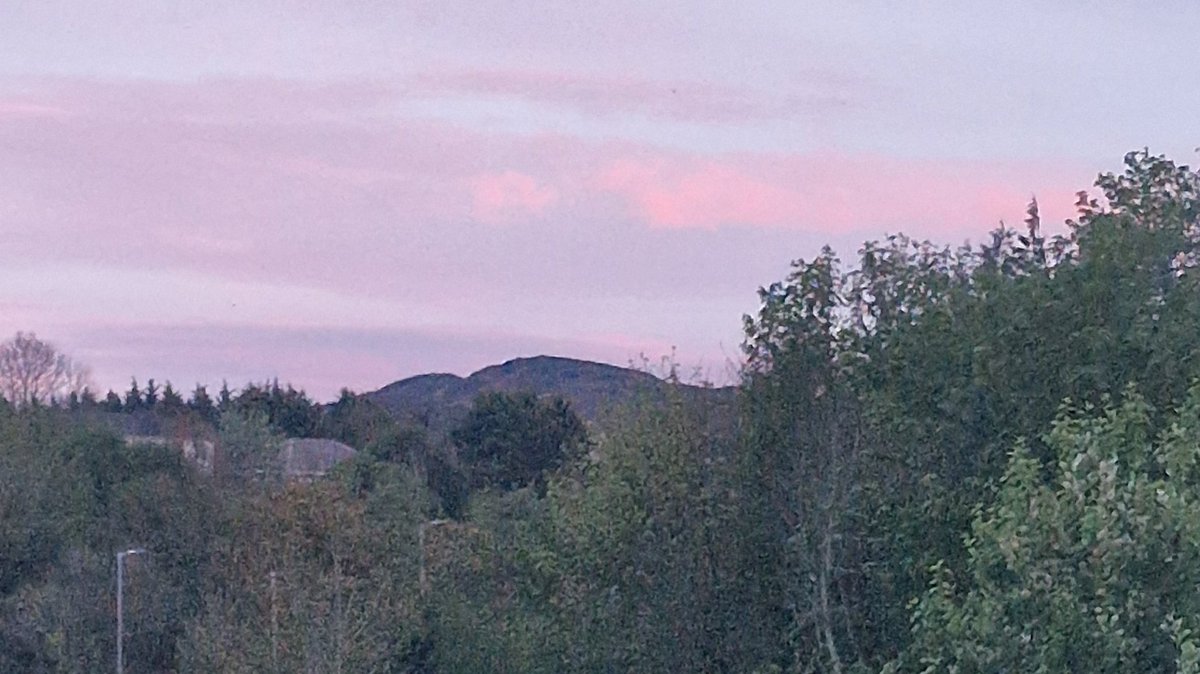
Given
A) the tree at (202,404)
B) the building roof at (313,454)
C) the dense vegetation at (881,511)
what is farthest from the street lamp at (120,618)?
the tree at (202,404)

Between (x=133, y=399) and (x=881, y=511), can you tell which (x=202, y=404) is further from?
(x=881, y=511)

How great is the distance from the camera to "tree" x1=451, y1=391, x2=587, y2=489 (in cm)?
6425

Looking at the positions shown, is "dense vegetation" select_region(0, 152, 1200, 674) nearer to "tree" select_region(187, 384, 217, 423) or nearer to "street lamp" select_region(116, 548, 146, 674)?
"street lamp" select_region(116, 548, 146, 674)

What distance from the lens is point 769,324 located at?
60.3 feet

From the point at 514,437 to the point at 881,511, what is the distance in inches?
1875

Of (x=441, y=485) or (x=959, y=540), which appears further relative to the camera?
(x=441, y=485)

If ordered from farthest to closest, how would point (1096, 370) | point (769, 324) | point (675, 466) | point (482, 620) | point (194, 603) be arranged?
point (194, 603) < point (482, 620) < point (675, 466) < point (769, 324) < point (1096, 370)

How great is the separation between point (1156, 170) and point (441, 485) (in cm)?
4598

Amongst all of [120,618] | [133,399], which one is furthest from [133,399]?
[120,618]

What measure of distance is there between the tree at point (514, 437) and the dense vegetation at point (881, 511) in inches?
1197

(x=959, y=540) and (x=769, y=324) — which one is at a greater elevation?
(x=769, y=324)

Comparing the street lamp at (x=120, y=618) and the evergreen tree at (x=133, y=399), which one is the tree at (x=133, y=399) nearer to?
the evergreen tree at (x=133, y=399)

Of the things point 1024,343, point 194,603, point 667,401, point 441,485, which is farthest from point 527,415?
point 1024,343

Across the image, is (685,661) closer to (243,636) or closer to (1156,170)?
(1156,170)
